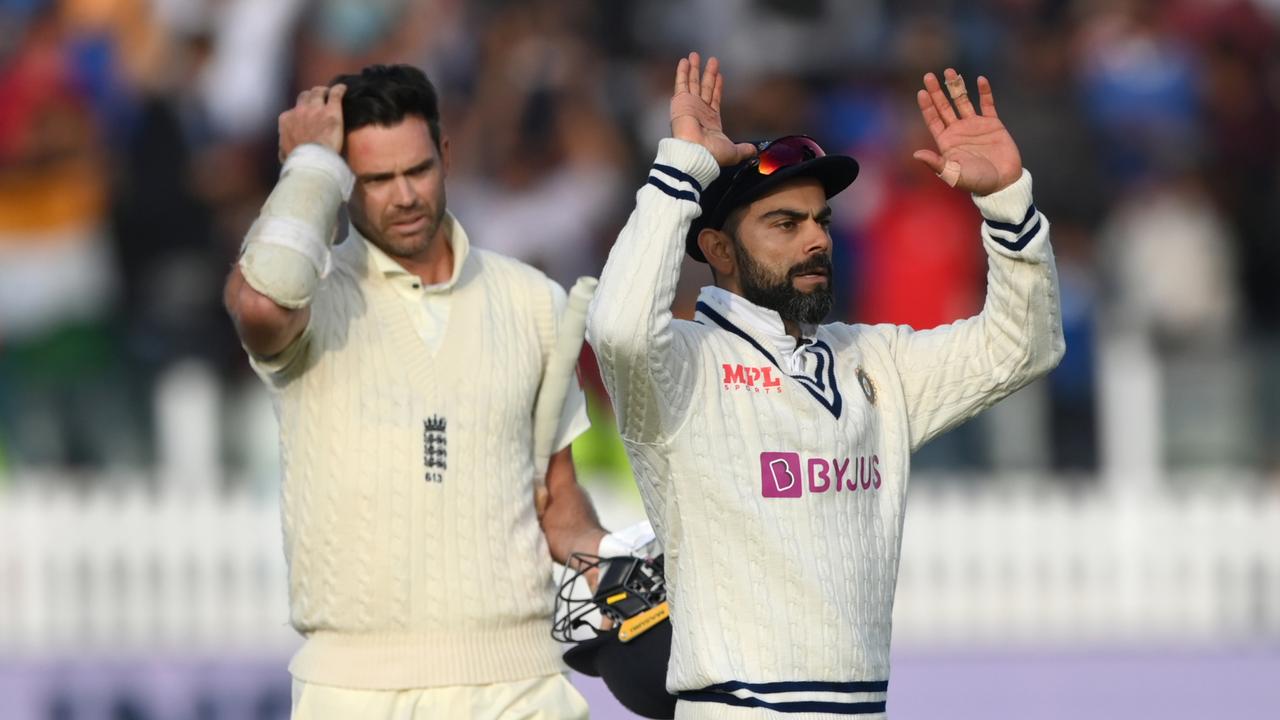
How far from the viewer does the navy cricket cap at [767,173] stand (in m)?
4.30

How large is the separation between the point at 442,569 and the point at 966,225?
571cm

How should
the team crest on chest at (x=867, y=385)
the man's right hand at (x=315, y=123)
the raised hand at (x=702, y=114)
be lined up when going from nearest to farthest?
the raised hand at (x=702, y=114) < the team crest on chest at (x=867, y=385) < the man's right hand at (x=315, y=123)

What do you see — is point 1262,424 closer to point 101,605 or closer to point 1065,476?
point 1065,476

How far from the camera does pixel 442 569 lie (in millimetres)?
4863

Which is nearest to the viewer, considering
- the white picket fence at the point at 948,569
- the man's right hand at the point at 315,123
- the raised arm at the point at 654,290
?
the raised arm at the point at 654,290

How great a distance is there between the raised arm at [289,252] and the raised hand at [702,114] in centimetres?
88

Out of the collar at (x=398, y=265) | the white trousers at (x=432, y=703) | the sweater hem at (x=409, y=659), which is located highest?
the collar at (x=398, y=265)

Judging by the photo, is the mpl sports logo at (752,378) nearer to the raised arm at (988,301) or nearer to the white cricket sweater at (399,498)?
the raised arm at (988,301)

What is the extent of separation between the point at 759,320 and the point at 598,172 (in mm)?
6073

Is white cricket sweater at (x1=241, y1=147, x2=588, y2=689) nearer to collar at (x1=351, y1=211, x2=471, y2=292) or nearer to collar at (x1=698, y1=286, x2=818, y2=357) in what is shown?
collar at (x1=351, y1=211, x2=471, y2=292)

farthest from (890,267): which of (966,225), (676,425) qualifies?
(676,425)

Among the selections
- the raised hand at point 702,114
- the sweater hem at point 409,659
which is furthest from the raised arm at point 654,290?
the sweater hem at point 409,659

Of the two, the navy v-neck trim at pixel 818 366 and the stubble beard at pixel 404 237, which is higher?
the stubble beard at pixel 404 237

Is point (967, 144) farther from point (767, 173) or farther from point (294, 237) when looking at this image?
point (294, 237)
